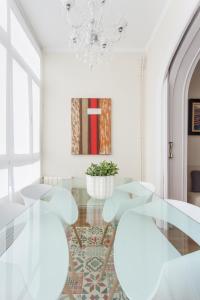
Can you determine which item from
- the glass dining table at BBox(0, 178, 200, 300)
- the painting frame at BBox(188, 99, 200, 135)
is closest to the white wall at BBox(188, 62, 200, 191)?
the painting frame at BBox(188, 99, 200, 135)

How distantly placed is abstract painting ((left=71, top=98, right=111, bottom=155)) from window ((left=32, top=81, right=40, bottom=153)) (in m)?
0.55

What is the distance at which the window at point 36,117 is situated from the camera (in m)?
3.38

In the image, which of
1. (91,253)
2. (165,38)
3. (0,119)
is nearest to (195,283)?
(91,253)

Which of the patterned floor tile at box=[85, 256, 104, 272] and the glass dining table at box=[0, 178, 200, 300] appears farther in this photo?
the patterned floor tile at box=[85, 256, 104, 272]

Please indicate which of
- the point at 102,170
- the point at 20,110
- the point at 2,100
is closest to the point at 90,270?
the point at 102,170

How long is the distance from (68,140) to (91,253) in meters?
A: 2.02

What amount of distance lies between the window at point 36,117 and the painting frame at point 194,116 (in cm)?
244

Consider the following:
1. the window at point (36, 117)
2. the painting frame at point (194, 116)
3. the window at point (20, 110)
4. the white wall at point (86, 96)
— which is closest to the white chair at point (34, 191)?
the window at point (20, 110)

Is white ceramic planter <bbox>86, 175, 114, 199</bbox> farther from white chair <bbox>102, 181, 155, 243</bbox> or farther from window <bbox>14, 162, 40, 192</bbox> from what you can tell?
window <bbox>14, 162, 40, 192</bbox>

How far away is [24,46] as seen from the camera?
3.00m

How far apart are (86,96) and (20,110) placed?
121cm

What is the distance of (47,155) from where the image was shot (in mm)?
3711

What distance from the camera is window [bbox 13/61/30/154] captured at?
8.80ft

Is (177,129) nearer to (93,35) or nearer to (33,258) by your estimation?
(93,35)
